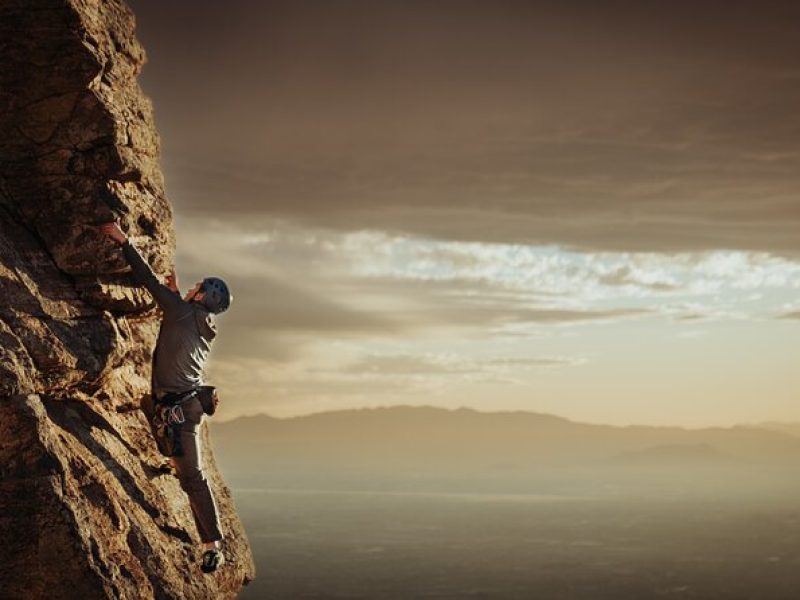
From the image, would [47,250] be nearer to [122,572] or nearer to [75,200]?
[75,200]

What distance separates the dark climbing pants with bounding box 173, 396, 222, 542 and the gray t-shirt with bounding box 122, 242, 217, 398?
0.45m

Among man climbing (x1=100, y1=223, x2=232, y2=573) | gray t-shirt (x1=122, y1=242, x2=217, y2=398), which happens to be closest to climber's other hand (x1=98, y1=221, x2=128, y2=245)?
man climbing (x1=100, y1=223, x2=232, y2=573)

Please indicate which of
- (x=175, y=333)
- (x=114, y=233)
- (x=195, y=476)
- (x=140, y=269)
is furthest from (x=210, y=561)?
(x=114, y=233)

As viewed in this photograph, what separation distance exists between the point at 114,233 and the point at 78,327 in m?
1.66

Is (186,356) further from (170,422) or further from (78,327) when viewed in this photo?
(78,327)

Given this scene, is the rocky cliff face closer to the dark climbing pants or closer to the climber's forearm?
the climber's forearm

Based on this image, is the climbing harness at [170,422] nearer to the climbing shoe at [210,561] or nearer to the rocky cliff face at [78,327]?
the rocky cliff face at [78,327]

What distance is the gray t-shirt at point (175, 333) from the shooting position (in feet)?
54.0

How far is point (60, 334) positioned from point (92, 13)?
230 inches

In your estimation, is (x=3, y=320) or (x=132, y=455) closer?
(x=3, y=320)

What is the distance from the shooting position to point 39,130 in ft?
54.3

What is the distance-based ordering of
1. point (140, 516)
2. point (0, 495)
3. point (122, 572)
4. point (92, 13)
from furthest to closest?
point (92, 13), point (140, 516), point (122, 572), point (0, 495)

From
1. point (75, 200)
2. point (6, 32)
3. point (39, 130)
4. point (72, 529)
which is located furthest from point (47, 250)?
point (72, 529)

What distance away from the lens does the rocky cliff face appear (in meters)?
13.7
